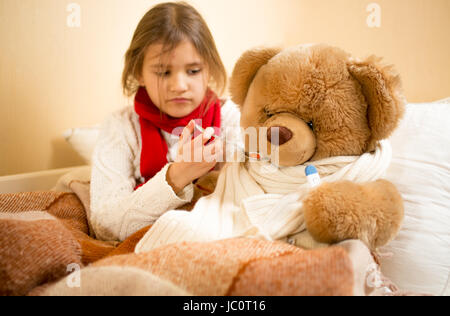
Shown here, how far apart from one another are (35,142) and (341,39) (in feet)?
3.54

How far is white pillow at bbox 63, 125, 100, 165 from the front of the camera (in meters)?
1.03

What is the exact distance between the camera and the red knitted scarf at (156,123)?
2.64 feet

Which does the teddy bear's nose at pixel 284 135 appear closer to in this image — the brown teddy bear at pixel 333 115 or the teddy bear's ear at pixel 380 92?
the brown teddy bear at pixel 333 115

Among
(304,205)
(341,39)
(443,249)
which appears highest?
(341,39)

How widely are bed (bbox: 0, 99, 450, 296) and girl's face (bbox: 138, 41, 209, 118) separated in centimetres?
33

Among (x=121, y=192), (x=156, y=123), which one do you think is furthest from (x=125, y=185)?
(x=156, y=123)

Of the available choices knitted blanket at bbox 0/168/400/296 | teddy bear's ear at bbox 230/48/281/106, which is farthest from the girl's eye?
knitted blanket at bbox 0/168/400/296

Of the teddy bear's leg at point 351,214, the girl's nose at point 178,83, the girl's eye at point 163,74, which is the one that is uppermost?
the girl's eye at point 163,74

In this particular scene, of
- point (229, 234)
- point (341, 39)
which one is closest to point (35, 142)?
point (229, 234)

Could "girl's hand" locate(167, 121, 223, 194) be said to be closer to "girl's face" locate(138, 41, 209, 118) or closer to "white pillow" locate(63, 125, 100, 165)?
"girl's face" locate(138, 41, 209, 118)

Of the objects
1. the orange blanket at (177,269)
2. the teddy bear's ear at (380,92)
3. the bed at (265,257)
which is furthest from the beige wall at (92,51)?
the orange blanket at (177,269)

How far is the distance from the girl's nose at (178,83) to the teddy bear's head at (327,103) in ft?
0.86

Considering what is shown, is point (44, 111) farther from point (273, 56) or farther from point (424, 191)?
point (424, 191)

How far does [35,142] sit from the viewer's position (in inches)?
42.1
